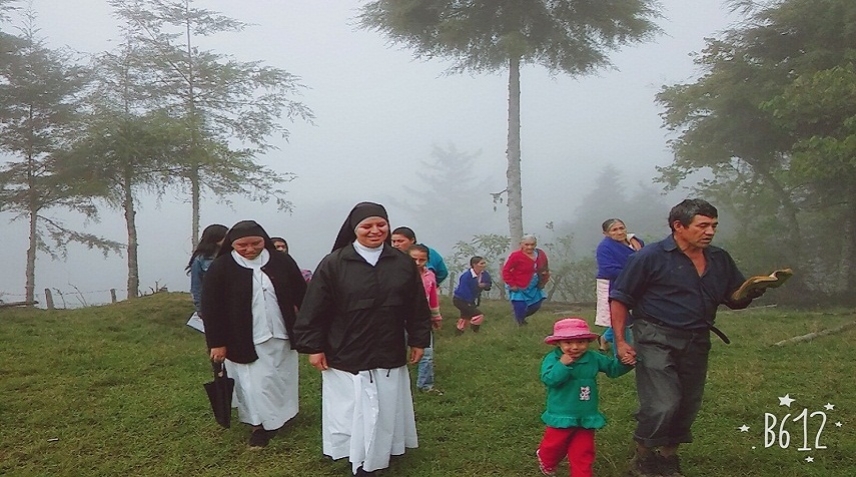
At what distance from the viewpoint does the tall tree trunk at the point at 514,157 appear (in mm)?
14258

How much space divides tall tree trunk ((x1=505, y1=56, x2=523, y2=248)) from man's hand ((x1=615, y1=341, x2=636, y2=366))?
419 inches

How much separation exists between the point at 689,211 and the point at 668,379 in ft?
3.08

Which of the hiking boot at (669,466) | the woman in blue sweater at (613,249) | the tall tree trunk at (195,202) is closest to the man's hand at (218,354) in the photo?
the hiking boot at (669,466)

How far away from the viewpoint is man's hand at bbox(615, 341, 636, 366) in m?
3.72

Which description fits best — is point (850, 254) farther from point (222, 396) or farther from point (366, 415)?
point (222, 396)

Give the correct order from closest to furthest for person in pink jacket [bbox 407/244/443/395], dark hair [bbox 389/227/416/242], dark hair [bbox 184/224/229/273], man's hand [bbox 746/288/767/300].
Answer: man's hand [bbox 746/288/767/300] < dark hair [bbox 389/227/416/242] < dark hair [bbox 184/224/229/273] < person in pink jacket [bbox 407/244/443/395]

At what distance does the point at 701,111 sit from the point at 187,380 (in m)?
13.9

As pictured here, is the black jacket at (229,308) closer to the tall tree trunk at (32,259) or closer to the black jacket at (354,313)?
the black jacket at (354,313)

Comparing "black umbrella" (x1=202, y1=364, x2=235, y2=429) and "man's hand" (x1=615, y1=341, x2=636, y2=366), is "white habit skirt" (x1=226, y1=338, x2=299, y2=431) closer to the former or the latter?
"black umbrella" (x1=202, y1=364, x2=235, y2=429)

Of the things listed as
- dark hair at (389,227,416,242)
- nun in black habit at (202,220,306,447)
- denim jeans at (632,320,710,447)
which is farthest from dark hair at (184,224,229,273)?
denim jeans at (632,320,710,447)

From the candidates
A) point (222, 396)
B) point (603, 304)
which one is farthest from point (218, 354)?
point (603, 304)

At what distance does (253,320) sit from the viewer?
484cm

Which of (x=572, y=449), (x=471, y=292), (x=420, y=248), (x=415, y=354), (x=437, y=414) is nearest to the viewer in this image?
(x=572, y=449)

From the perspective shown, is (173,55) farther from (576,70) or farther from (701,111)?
(701,111)
